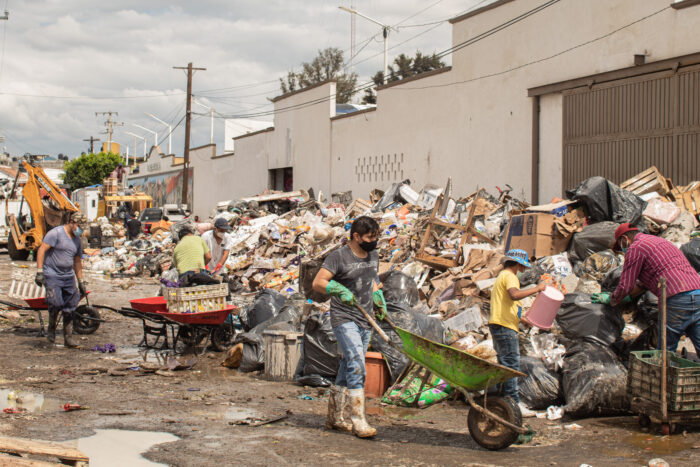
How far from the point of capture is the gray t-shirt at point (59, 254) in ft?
29.3

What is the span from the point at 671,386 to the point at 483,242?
6950 mm

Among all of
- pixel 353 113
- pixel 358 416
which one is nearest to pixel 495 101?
pixel 353 113

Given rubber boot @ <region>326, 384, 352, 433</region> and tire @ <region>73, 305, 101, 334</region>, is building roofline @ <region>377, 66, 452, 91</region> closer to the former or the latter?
tire @ <region>73, 305, 101, 334</region>

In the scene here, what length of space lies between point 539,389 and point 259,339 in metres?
3.28

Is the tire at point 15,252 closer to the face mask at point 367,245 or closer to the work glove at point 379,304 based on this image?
the work glove at point 379,304

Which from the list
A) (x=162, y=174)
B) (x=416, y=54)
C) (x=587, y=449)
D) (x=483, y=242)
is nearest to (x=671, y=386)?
(x=587, y=449)

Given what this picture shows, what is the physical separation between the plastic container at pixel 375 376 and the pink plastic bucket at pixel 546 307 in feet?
4.92

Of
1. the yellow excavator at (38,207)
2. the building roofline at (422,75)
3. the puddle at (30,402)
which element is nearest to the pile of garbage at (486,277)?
→ the puddle at (30,402)

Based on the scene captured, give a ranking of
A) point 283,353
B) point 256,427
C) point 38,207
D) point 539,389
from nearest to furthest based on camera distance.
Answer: point 256,427, point 539,389, point 283,353, point 38,207

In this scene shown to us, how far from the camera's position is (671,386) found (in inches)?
202

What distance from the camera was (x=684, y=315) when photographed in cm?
556

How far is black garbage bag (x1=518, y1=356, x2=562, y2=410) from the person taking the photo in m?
6.19

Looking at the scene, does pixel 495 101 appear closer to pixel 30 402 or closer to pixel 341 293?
pixel 341 293

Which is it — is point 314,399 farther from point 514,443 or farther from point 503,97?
point 503,97
